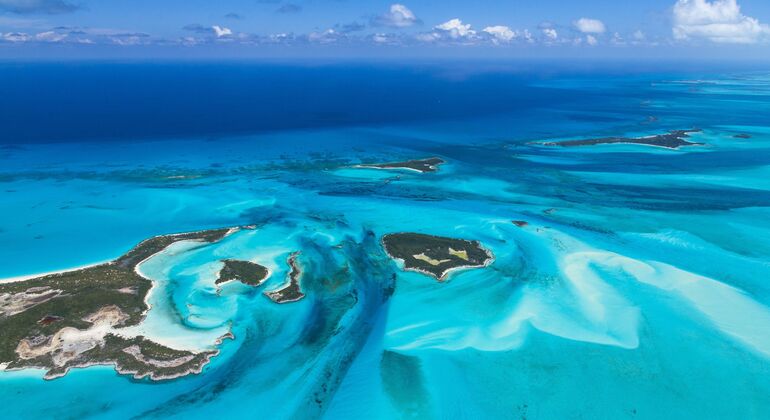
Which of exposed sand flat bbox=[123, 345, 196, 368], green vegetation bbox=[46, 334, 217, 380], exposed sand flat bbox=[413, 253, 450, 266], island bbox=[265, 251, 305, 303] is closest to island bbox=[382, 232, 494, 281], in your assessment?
exposed sand flat bbox=[413, 253, 450, 266]

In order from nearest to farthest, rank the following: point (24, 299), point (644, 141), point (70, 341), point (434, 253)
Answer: point (70, 341), point (24, 299), point (434, 253), point (644, 141)

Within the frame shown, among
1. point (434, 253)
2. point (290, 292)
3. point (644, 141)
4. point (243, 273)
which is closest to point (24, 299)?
point (243, 273)

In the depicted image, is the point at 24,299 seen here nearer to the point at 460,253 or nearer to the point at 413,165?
the point at 460,253

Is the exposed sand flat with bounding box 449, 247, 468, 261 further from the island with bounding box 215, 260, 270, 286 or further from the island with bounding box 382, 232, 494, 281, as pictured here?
the island with bounding box 215, 260, 270, 286

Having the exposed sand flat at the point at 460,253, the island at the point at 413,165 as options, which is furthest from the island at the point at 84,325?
the island at the point at 413,165

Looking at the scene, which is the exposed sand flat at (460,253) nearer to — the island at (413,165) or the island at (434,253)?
the island at (434,253)

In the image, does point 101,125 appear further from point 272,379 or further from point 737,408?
point 737,408
